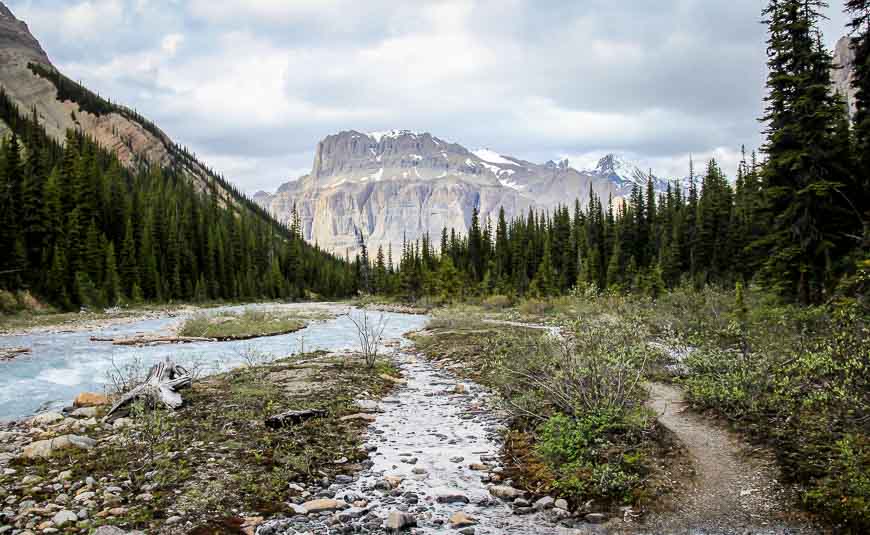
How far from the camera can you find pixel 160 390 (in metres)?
12.2

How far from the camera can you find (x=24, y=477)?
25.0ft

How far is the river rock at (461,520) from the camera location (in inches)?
264

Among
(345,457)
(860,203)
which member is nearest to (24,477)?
(345,457)

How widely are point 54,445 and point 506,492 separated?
308 inches

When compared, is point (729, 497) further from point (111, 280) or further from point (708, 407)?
point (111, 280)

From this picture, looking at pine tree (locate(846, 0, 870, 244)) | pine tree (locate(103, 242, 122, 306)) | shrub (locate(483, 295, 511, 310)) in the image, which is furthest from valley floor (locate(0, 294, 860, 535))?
pine tree (locate(103, 242, 122, 306))

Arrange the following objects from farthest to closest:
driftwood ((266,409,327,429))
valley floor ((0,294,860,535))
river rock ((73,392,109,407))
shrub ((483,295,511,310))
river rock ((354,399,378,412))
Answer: shrub ((483,295,511,310)) < river rock ((354,399,378,412)) < river rock ((73,392,109,407)) < driftwood ((266,409,327,429)) < valley floor ((0,294,860,535))

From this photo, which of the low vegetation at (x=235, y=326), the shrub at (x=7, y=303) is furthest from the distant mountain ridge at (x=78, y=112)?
the low vegetation at (x=235, y=326)

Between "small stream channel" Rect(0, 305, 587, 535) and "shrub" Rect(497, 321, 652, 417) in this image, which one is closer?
"small stream channel" Rect(0, 305, 587, 535)

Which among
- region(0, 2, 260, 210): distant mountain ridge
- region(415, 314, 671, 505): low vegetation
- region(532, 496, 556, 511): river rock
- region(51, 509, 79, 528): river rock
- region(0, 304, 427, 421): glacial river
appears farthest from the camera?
region(0, 2, 260, 210): distant mountain ridge

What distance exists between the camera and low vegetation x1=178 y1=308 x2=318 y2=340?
30703 millimetres

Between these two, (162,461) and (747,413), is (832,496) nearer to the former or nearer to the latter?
(747,413)

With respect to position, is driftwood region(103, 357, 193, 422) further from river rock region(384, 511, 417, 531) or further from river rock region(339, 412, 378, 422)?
river rock region(384, 511, 417, 531)

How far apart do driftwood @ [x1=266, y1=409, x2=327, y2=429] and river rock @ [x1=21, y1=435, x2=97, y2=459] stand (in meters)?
3.10
